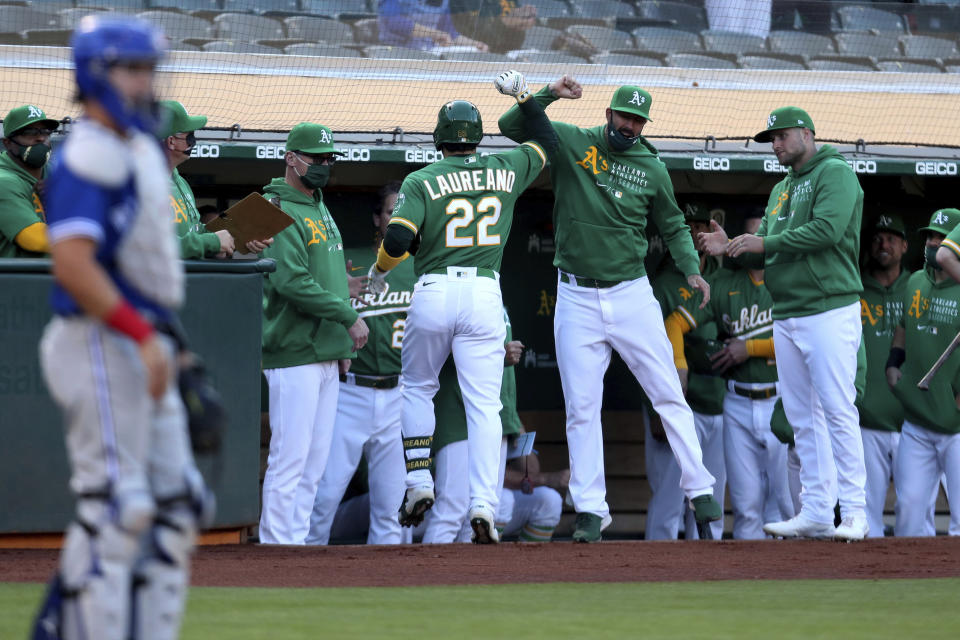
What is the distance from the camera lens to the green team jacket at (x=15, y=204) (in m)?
5.75

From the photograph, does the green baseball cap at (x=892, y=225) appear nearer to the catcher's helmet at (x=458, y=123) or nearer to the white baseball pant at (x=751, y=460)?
the white baseball pant at (x=751, y=460)

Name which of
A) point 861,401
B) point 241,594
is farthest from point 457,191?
point 861,401

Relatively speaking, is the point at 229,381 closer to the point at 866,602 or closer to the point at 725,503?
the point at 866,602

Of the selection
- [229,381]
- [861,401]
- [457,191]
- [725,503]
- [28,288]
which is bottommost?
[725,503]

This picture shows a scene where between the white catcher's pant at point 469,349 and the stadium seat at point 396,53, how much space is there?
4472 millimetres

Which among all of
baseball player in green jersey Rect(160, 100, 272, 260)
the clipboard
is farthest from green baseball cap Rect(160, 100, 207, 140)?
the clipboard

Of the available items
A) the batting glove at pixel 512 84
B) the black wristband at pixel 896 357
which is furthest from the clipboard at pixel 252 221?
the black wristband at pixel 896 357

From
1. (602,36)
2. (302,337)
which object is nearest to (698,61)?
(602,36)

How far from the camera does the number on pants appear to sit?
609cm

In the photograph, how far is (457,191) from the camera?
20.1ft

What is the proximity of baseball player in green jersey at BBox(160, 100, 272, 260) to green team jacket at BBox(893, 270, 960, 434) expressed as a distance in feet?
13.4

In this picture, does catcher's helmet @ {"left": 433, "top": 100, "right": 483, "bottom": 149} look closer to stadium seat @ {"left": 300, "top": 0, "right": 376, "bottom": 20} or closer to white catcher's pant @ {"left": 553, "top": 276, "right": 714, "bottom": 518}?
white catcher's pant @ {"left": 553, "top": 276, "right": 714, "bottom": 518}

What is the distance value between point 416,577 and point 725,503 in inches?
179

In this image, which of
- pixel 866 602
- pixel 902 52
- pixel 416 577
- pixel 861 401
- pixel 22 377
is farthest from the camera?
pixel 902 52
